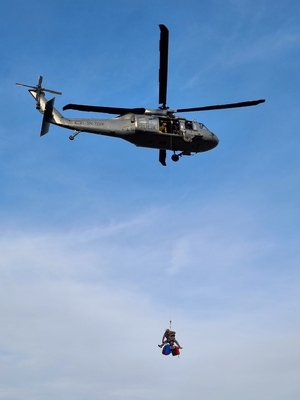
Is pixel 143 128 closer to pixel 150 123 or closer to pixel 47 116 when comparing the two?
pixel 150 123

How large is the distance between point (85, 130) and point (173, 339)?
12.6m

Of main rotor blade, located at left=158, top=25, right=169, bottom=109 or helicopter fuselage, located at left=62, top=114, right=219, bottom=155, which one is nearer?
main rotor blade, located at left=158, top=25, right=169, bottom=109

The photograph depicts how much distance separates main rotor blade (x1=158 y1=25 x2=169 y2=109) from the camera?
31703mm

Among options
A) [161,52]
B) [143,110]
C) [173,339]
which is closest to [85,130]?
[143,110]

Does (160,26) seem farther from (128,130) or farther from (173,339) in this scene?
(173,339)

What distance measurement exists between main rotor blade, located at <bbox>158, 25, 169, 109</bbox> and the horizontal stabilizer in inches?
260

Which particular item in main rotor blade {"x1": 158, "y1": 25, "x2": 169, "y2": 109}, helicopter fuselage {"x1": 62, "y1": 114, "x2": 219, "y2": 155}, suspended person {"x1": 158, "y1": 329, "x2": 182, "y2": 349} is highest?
main rotor blade {"x1": 158, "y1": 25, "x2": 169, "y2": 109}

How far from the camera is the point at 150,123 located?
32.7 meters

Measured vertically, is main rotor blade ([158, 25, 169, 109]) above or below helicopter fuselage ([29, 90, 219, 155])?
above

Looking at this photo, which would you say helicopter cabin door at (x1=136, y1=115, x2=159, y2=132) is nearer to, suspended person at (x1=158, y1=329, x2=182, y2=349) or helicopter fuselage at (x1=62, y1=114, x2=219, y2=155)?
helicopter fuselage at (x1=62, y1=114, x2=219, y2=155)

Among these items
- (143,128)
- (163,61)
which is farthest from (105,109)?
(163,61)

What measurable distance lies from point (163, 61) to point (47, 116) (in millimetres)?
7409

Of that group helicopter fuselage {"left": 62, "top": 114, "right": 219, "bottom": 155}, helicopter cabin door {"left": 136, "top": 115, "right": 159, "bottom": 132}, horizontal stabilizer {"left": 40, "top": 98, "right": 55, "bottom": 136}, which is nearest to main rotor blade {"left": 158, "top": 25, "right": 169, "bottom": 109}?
helicopter fuselage {"left": 62, "top": 114, "right": 219, "bottom": 155}

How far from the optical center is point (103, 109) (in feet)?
105
